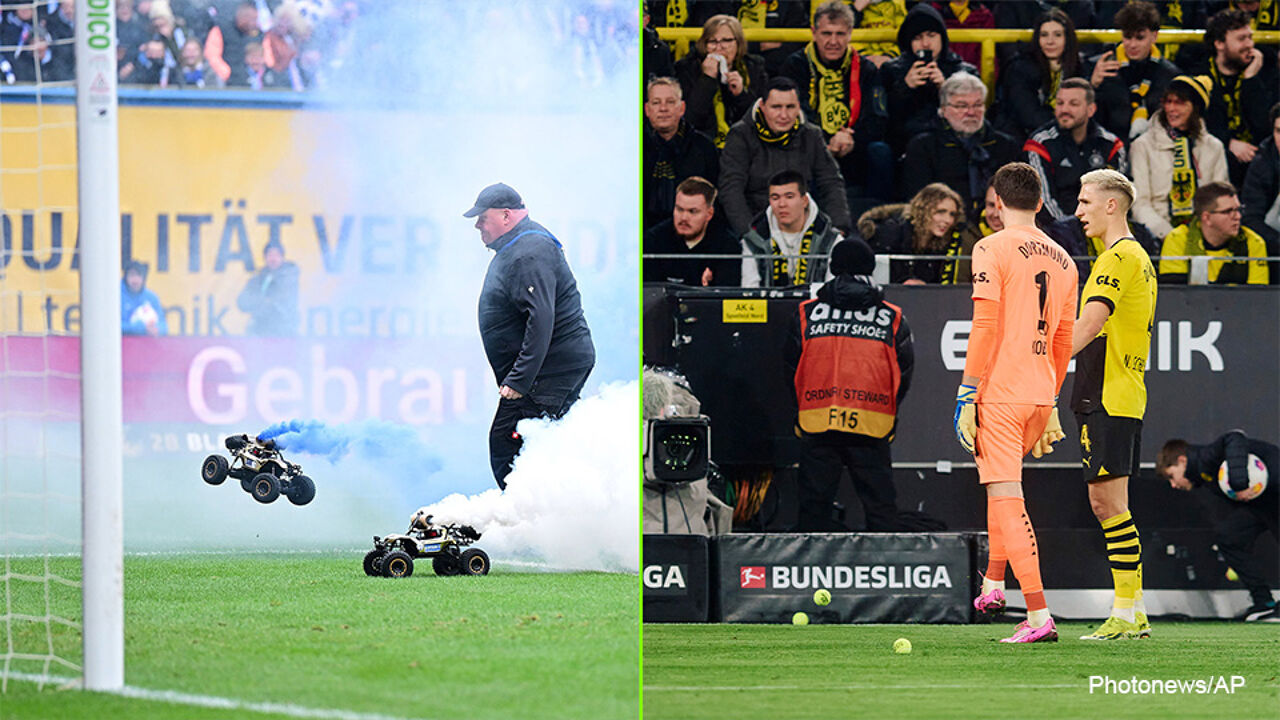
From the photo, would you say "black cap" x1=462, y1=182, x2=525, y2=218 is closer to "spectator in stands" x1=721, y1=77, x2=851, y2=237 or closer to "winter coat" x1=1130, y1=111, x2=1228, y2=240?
"spectator in stands" x1=721, y1=77, x2=851, y2=237

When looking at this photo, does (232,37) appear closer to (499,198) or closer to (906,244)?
(499,198)

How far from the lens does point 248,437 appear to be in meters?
6.18

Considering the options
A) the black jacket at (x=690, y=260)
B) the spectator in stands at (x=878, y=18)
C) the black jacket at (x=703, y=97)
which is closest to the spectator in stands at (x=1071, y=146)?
the spectator in stands at (x=878, y=18)

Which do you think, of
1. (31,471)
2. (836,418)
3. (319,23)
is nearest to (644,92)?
(836,418)

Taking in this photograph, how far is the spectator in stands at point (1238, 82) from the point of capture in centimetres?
965

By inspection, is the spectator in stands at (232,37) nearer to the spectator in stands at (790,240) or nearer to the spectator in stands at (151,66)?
the spectator in stands at (151,66)

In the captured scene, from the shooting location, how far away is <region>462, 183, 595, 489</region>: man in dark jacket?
619 cm

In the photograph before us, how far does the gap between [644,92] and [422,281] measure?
10.3ft

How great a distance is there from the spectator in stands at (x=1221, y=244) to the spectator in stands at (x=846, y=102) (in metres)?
1.81

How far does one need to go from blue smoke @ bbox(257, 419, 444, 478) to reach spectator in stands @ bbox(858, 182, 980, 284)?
3.17 meters

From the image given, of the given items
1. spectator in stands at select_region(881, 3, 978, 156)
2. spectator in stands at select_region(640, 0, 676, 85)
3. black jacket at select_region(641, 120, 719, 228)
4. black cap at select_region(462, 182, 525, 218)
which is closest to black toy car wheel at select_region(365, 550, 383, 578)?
black cap at select_region(462, 182, 525, 218)

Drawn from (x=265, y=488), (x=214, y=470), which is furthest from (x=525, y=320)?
(x=214, y=470)

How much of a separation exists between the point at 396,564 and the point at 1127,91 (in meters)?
5.73

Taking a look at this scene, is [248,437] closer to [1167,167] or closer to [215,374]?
[215,374]
